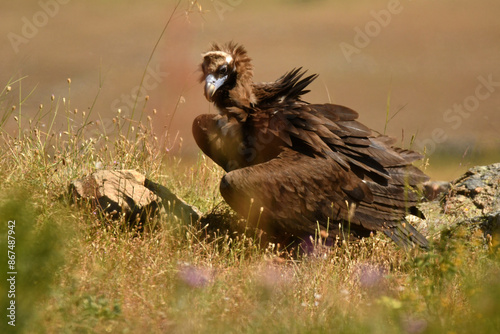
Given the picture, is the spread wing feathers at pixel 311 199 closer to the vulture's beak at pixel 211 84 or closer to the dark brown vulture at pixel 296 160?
the dark brown vulture at pixel 296 160

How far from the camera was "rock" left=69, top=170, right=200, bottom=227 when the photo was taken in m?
5.82

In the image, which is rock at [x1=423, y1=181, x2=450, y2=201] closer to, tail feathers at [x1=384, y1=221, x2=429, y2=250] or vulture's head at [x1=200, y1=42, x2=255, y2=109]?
tail feathers at [x1=384, y1=221, x2=429, y2=250]

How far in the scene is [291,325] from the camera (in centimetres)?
358

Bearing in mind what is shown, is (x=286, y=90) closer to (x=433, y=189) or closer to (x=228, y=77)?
(x=228, y=77)

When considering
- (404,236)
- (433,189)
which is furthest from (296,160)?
(433,189)

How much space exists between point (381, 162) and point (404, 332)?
2.94 m

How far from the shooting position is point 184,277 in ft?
14.4

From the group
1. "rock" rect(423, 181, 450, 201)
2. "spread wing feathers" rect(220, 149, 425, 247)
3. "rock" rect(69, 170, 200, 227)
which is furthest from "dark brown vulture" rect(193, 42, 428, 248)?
"rock" rect(423, 181, 450, 201)

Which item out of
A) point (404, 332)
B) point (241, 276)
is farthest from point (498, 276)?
point (241, 276)

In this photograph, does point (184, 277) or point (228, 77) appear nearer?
point (184, 277)

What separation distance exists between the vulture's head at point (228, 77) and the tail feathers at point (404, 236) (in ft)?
5.54

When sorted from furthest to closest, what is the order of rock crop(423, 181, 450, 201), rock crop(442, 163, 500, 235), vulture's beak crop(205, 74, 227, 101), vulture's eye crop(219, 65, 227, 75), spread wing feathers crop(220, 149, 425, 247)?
rock crop(423, 181, 450, 201)
rock crop(442, 163, 500, 235)
vulture's eye crop(219, 65, 227, 75)
vulture's beak crop(205, 74, 227, 101)
spread wing feathers crop(220, 149, 425, 247)

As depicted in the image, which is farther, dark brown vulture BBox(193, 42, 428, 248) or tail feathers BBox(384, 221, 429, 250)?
tail feathers BBox(384, 221, 429, 250)

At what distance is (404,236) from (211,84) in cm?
216
